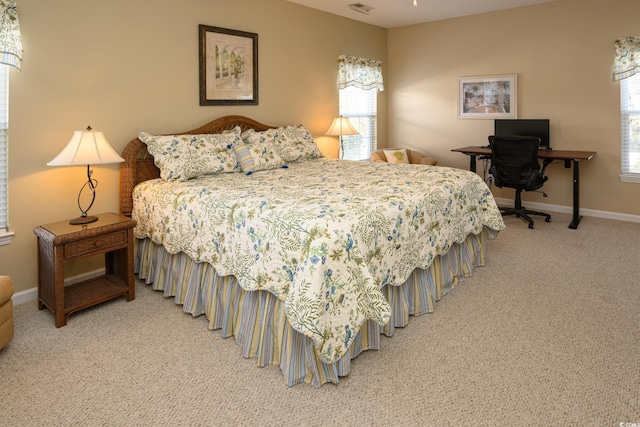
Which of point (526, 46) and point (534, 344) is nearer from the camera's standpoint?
point (534, 344)

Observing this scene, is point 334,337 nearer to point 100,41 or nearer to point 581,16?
point 100,41

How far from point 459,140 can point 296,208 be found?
14.8ft

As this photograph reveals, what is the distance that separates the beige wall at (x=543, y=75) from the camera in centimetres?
488

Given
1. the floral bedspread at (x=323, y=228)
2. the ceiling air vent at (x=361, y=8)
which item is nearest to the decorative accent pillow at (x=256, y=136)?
the floral bedspread at (x=323, y=228)

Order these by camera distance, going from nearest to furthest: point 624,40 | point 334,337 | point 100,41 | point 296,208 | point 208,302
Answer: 1. point 334,337
2. point 296,208
3. point 208,302
4. point 100,41
5. point 624,40

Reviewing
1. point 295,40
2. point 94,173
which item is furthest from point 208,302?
point 295,40

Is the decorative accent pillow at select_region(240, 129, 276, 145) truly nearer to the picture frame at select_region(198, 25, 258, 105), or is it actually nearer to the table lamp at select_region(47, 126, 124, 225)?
the picture frame at select_region(198, 25, 258, 105)

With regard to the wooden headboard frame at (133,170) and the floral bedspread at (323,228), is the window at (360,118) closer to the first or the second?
the floral bedspread at (323,228)

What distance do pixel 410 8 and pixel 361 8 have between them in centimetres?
63

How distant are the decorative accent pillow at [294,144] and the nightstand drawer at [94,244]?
5.93 feet

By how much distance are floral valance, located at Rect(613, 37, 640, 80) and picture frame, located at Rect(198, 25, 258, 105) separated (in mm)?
3955

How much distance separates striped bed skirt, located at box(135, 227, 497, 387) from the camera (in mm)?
2113

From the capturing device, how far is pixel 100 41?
3.25m

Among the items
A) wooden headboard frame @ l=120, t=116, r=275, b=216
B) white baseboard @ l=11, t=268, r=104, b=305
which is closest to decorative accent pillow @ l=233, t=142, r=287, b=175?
wooden headboard frame @ l=120, t=116, r=275, b=216
